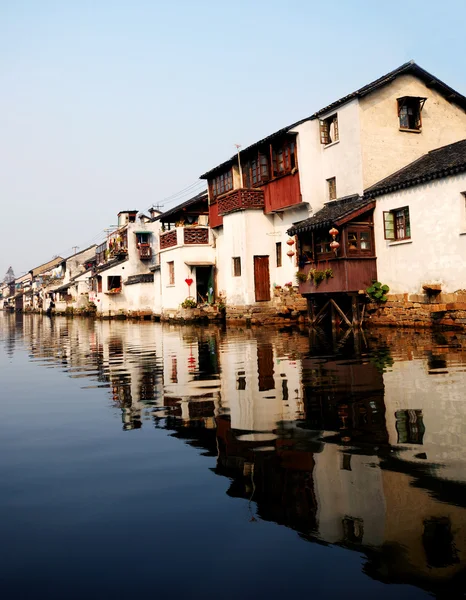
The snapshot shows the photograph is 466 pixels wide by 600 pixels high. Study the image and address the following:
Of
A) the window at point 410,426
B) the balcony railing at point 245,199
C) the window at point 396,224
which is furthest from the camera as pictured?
the balcony railing at point 245,199

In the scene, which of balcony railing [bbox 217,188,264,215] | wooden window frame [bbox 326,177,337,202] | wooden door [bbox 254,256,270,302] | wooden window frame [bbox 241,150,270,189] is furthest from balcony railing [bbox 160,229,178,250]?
wooden window frame [bbox 326,177,337,202]

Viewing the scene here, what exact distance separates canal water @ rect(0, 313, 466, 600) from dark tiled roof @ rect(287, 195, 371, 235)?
518 inches

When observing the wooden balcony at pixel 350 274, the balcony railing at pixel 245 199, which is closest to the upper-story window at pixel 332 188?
the balcony railing at pixel 245 199

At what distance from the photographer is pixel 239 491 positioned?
4.11 meters

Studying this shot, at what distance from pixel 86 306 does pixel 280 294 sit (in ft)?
129

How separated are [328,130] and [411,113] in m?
3.59

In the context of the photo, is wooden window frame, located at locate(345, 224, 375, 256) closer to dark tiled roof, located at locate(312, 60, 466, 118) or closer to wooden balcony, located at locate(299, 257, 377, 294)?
wooden balcony, located at locate(299, 257, 377, 294)

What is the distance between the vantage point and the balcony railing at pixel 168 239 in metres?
36.1

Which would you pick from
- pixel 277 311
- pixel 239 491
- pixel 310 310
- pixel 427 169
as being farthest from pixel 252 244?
pixel 239 491

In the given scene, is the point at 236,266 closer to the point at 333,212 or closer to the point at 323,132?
the point at 333,212

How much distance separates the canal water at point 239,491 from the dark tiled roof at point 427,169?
1192cm

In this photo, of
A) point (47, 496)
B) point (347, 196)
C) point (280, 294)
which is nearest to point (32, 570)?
point (47, 496)

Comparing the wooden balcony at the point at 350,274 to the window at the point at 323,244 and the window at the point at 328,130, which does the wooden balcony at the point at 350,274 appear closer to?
the window at the point at 323,244

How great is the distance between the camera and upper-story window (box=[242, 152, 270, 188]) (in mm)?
28531
